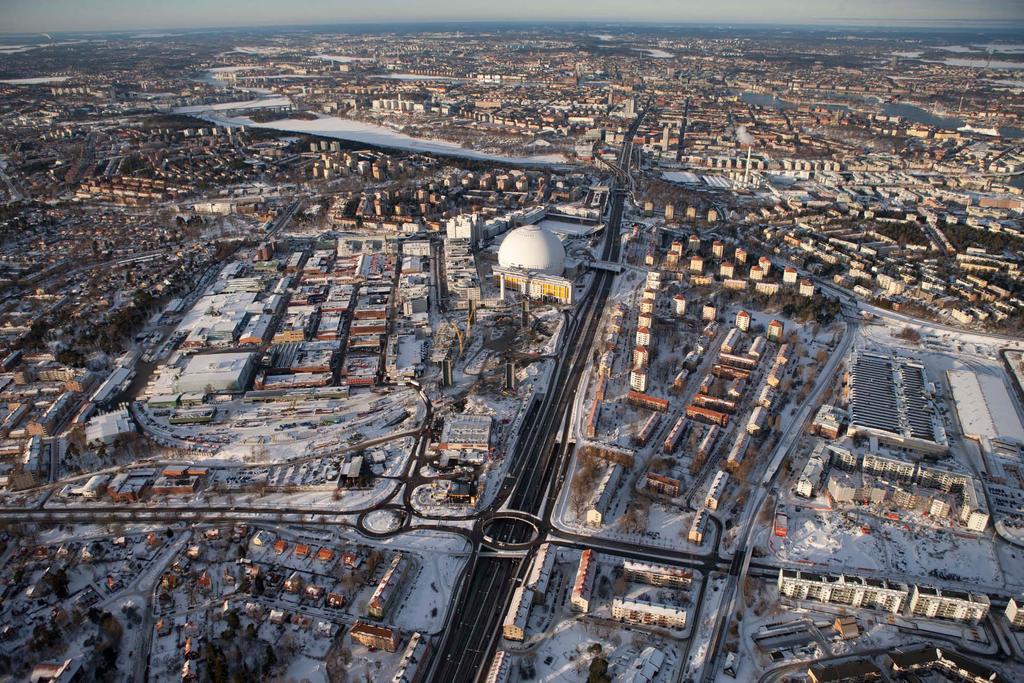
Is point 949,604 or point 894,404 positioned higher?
point 894,404

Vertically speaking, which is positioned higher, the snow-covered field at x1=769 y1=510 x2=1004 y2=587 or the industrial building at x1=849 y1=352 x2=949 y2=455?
the industrial building at x1=849 y1=352 x2=949 y2=455

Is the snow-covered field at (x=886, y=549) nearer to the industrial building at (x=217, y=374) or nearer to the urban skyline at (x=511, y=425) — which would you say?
the urban skyline at (x=511, y=425)

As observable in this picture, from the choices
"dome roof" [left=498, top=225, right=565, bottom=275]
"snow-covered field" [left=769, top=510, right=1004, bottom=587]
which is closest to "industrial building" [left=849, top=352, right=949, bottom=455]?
"snow-covered field" [left=769, top=510, right=1004, bottom=587]

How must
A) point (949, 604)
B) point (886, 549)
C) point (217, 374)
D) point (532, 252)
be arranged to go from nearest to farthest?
Answer: point (949, 604)
point (886, 549)
point (217, 374)
point (532, 252)

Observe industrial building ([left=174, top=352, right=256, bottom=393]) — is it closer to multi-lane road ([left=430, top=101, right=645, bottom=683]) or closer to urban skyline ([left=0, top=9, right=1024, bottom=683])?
urban skyline ([left=0, top=9, right=1024, bottom=683])

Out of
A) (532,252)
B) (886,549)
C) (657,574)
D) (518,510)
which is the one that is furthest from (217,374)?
(886,549)

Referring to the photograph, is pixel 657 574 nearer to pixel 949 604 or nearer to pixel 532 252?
pixel 949 604

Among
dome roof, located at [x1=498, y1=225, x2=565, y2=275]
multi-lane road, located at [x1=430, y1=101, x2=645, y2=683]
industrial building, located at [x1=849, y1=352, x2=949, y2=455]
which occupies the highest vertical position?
dome roof, located at [x1=498, y1=225, x2=565, y2=275]

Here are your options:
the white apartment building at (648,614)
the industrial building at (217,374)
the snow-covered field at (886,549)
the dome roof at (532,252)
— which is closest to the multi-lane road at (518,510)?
the white apartment building at (648,614)
